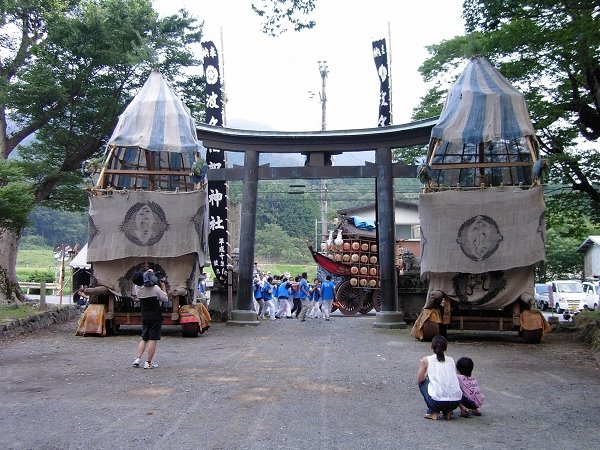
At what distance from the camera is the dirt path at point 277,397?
21.1 ft

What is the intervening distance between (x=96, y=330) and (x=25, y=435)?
29.7ft

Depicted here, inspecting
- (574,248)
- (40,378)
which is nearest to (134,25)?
(40,378)

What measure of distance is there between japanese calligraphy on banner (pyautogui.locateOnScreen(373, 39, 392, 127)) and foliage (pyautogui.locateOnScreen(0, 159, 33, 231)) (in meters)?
11.3

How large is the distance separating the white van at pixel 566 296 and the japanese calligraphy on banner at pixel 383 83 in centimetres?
1454

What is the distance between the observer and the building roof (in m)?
39.6

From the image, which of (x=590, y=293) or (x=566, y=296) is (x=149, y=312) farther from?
(x=566, y=296)

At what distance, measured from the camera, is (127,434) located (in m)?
6.45

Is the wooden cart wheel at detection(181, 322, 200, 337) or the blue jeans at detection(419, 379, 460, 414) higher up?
the wooden cart wheel at detection(181, 322, 200, 337)

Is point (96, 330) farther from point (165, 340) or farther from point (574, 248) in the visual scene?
point (574, 248)

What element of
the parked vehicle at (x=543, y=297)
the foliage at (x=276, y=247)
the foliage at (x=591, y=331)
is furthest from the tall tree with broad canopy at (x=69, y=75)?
the foliage at (x=276, y=247)

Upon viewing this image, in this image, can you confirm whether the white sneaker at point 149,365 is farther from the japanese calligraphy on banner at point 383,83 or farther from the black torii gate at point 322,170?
the japanese calligraphy on banner at point 383,83

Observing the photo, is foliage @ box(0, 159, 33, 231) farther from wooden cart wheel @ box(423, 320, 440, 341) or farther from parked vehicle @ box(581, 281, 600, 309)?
parked vehicle @ box(581, 281, 600, 309)

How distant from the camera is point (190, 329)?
51.3 feet

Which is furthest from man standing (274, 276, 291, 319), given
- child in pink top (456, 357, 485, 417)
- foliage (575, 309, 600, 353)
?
child in pink top (456, 357, 485, 417)
